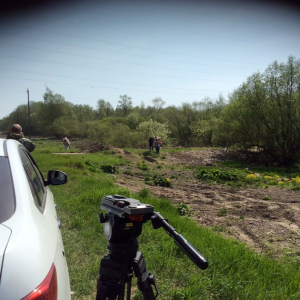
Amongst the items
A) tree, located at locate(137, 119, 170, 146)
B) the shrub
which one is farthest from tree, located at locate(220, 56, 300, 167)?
tree, located at locate(137, 119, 170, 146)

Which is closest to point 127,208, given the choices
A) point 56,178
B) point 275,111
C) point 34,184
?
point 34,184

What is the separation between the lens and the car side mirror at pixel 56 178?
366 centimetres

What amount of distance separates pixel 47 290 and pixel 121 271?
23.6 inches

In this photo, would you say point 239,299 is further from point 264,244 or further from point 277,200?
point 277,200

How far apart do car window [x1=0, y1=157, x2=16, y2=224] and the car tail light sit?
465 millimetres

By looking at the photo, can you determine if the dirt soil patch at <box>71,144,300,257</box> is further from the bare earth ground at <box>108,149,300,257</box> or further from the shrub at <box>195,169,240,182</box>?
the shrub at <box>195,169,240,182</box>

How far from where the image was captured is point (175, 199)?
38.3ft

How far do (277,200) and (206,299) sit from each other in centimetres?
998

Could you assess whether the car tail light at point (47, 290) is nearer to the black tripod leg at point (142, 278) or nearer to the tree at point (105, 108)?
the black tripod leg at point (142, 278)

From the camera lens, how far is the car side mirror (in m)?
3.66

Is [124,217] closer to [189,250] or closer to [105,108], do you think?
[189,250]

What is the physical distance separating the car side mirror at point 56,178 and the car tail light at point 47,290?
2.23 m

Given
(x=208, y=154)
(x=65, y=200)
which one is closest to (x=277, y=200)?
(x=65, y=200)

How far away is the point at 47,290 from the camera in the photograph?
1.36 metres
